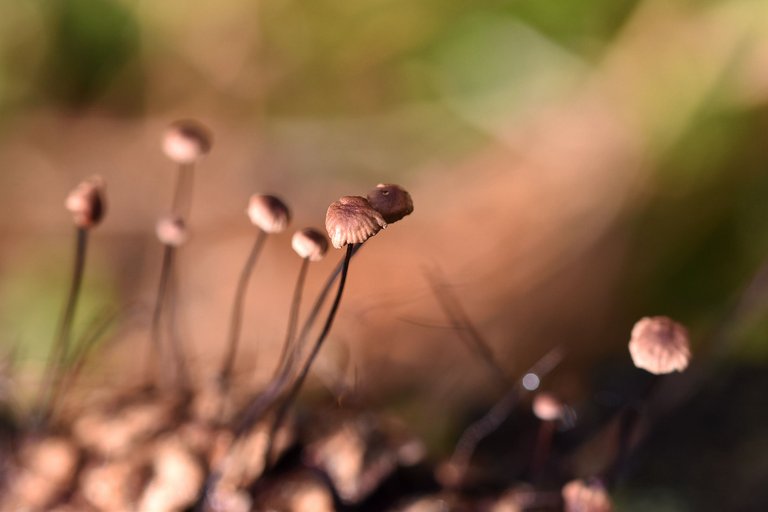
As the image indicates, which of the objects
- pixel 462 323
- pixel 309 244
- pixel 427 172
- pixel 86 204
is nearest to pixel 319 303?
pixel 309 244

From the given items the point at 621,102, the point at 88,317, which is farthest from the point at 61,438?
the point at 621,102

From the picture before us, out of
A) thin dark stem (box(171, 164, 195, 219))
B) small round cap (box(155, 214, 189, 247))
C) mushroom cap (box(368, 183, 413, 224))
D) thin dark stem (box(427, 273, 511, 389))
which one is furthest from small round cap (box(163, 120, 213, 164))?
thin dark stem (box(171, 164, 195, 219))

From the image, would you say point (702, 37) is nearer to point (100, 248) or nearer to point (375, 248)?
point (375, 248)

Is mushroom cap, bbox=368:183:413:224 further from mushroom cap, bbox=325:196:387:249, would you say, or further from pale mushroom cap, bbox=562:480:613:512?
pale mushroom cap, bbox=562:480:613:512

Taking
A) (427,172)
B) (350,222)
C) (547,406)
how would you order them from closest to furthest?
(350,222) → (547,406) → (427,172)

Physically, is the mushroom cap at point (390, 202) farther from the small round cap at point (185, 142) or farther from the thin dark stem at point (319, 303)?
the small round cap at point (185, 142)

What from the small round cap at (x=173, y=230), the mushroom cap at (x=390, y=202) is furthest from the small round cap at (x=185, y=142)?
the mushroom cap at (x=390, y=202)

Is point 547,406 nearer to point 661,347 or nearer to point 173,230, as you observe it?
point 661,347
